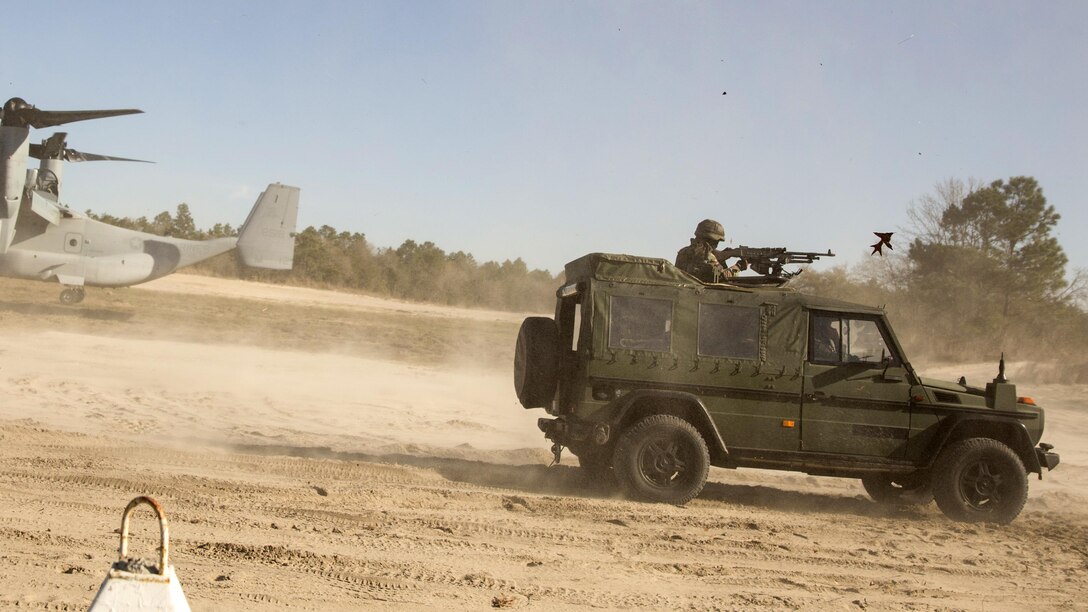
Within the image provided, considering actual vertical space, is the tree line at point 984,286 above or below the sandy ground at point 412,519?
above

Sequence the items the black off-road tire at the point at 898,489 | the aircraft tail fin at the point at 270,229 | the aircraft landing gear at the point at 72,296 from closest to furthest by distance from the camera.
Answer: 1. the black off-road tire at the point at 898,489
2. the aircraft landing gear at the point at 72,296
3. the aircraft tail fin at the point at 270,229

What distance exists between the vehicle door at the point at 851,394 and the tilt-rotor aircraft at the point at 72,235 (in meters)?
17.2

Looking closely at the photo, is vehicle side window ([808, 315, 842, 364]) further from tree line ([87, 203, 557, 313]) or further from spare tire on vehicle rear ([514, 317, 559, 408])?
tree line ([87, 203, 557, 313])

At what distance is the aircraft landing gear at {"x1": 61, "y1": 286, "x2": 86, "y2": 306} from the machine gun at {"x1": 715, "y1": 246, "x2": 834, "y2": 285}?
2150 centimetres

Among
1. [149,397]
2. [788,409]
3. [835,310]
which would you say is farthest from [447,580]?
[149,397]

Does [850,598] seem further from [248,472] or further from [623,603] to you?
[248,472]

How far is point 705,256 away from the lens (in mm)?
10688

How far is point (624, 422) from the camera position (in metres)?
9.63

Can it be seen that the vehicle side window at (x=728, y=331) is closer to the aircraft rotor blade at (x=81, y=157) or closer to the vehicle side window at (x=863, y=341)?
the vehicle side window at (x=863, y=341)

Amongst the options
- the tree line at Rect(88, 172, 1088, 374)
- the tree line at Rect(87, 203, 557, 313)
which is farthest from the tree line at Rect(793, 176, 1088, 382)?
the tree line at Rect(87, 203, 557, 313)

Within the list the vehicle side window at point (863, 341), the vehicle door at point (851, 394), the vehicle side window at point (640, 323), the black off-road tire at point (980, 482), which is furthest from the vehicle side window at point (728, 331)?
the black off-road tire at point (980, 482)

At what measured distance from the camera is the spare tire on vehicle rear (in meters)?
9.86

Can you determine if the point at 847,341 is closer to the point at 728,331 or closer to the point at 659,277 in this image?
the point at 728,331

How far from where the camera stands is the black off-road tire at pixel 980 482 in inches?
381
